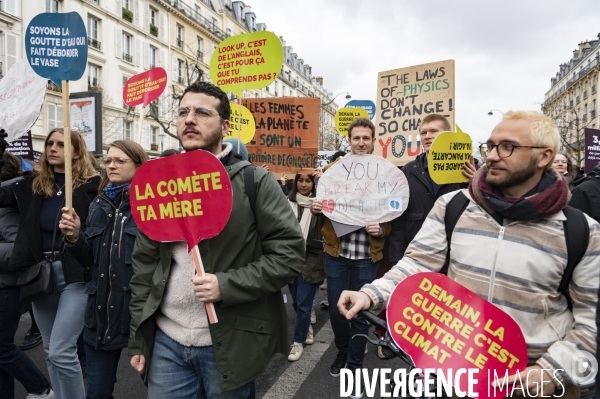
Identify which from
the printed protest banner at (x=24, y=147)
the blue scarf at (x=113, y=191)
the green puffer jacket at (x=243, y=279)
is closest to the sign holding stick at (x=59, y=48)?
the blue scarf at (x=113, y=191)

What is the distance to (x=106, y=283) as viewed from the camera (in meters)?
2.38

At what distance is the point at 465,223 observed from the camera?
1.70m

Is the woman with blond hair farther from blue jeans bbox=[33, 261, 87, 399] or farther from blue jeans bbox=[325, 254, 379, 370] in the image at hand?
blue jeans bbox=[325, 254, 379, 370]

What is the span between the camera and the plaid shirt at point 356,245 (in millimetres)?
3457

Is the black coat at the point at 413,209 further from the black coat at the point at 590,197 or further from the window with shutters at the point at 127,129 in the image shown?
the window with shutters at the point at 127,129

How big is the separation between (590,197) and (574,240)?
181cm

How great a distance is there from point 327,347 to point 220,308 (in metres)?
2.77

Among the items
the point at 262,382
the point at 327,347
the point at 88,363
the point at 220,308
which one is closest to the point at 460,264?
the point at 220,308

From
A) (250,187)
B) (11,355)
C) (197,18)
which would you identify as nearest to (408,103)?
→ (250,187)

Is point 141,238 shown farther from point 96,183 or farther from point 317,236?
point 317,236

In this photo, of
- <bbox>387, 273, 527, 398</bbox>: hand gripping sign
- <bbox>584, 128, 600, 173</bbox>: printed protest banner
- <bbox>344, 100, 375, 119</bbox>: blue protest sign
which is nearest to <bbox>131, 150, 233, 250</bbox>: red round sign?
<bbox>387, 273, 527, 398</bbox>: hand gripping sign

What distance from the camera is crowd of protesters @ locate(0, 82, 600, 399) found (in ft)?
5.05

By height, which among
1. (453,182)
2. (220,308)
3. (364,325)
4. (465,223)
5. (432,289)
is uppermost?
(453,182)

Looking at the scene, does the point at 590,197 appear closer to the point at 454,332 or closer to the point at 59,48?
the point at 454,332
